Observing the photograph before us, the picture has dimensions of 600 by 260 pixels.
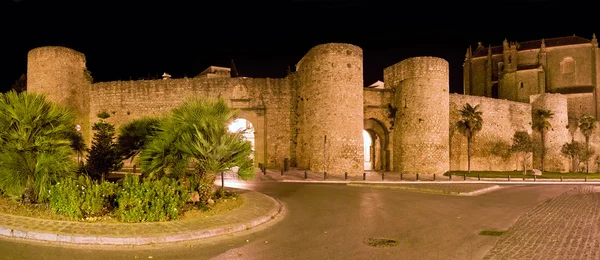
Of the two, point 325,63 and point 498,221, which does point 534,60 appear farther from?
point 498,221

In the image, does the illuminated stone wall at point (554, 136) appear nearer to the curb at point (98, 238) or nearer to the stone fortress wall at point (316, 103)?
the stone fortress wall at point (316, 103)

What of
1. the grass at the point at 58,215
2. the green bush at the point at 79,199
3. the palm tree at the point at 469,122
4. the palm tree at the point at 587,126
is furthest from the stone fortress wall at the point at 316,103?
the palm tree at the point at 587,126

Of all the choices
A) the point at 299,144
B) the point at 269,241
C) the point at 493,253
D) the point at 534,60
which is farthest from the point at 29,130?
the point at 534,60

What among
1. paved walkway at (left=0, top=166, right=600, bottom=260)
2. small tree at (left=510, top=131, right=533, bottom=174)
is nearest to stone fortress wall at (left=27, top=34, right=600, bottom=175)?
small tree at (left=510, top=131, right=533, bottom=174)

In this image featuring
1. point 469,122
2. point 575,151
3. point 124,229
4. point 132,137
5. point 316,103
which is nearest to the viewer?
point 124,229

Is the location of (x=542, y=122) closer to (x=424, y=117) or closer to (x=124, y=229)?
(x=424, y=117)

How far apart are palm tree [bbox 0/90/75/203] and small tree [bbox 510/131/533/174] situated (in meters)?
34.7

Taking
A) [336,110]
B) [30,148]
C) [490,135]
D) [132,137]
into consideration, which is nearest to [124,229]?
[30,148]

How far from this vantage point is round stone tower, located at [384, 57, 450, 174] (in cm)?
2781

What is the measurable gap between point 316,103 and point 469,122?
15.2 metres

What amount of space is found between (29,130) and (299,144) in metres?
20.3

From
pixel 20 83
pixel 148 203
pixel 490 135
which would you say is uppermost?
pixel 20 83

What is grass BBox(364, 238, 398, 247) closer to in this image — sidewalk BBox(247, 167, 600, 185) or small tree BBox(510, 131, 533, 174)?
sidewalk BBox(247, 167, 600, 185)

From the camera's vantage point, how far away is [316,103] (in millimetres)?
26109
